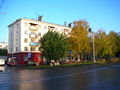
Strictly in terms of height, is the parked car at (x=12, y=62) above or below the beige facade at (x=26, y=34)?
below

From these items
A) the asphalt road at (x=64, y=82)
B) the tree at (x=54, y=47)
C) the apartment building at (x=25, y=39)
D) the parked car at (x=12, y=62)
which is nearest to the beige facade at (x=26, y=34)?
the apartment building at (x=25, y=39)

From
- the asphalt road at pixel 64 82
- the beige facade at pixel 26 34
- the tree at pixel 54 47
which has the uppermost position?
the beige facade at pixel 26 34

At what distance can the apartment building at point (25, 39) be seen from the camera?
173ft

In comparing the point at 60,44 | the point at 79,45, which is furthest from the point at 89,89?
the point at 79,45

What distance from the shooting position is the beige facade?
53312 mm

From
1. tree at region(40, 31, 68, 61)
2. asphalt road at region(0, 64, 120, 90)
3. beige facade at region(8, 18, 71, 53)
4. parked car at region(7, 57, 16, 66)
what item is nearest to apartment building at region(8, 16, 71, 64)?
beige facade at region(8, 18, 71, 53)

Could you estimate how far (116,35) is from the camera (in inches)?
2682

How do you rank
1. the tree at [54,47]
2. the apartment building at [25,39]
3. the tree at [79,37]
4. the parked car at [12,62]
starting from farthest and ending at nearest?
the apartment building at [25,39]
the parked car at [12,62]
the tree at [79,37]
the tree at [54,47]

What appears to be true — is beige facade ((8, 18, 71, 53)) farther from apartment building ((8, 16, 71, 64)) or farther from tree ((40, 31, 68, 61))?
tree ((40, 31, 68, 61))

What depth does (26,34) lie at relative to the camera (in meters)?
54.2

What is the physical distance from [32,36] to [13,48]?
8193mm

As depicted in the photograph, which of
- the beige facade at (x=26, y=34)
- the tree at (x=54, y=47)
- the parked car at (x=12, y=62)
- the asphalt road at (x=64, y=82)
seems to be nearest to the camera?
the asphalt road at (x=64, y=82)

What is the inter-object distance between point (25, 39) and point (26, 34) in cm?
171

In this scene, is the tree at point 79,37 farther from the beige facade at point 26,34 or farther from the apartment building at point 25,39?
the beige facade at point 26,34
